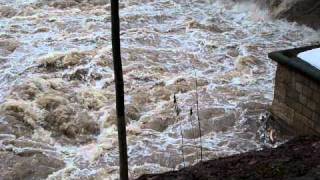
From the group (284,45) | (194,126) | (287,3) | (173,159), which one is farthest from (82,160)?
(287,3)

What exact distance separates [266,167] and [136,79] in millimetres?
5191

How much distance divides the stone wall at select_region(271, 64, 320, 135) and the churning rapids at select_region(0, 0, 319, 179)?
545 millimetres

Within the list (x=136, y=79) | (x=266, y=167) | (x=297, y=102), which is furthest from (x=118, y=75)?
(x=136, y=79)

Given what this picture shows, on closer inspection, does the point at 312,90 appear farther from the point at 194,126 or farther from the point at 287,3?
the point at 287,3

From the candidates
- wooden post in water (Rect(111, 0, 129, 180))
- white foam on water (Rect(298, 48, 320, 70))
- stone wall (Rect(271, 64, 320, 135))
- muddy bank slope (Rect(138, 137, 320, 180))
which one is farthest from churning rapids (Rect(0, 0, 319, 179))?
wooden post in water (Rect(111, 0, 129, 180))

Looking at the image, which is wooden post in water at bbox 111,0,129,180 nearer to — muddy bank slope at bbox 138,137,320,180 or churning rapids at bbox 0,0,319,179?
muddy bank slope at bbox 138,137,320,180

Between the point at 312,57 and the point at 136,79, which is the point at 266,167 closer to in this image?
the point at 312,57

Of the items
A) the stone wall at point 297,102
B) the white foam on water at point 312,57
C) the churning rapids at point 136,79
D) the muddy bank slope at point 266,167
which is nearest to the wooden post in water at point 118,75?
the muddy bank slope at point 266,167

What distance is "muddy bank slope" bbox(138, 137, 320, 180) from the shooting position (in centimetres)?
419

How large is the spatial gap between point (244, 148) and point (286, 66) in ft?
3.74

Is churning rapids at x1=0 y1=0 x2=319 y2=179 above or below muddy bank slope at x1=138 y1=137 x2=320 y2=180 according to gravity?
below

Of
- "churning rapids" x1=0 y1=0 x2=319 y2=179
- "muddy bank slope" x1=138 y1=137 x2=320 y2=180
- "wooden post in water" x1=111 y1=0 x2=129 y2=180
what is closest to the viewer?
"wooden post in water" x1=111 y1=0 x2=129 y2=180

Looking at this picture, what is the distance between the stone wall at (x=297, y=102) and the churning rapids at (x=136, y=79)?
545 mm

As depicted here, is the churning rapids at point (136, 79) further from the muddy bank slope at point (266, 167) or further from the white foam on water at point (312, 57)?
the muddy bank slope at point (266, 167)
